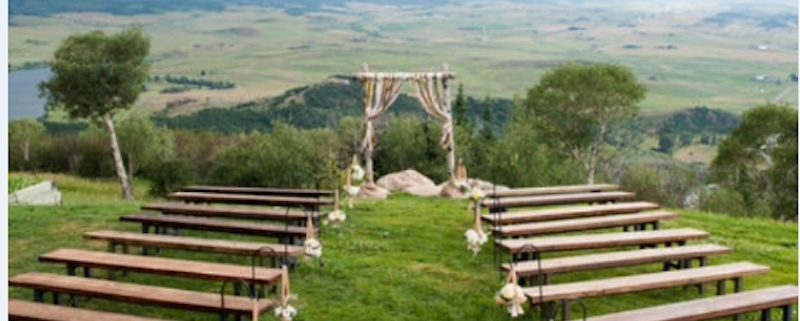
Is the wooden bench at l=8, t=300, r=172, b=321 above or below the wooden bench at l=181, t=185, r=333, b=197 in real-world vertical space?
above

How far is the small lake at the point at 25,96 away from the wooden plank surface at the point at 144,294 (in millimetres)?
59977

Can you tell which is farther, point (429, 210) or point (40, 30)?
point (40, 30)

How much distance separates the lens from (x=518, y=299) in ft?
22.1

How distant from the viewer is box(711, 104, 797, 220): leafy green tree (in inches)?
1298

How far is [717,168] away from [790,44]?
13207 cm

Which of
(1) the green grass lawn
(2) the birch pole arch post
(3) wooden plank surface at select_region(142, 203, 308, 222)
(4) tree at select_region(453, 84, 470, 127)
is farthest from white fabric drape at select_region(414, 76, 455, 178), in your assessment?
(4) tree at select_region(453, 84, 470, 127)

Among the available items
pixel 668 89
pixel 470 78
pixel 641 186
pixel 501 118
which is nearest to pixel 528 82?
pixel 470 78

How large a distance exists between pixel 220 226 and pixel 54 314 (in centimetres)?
357

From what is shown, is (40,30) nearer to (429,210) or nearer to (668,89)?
(668,89)

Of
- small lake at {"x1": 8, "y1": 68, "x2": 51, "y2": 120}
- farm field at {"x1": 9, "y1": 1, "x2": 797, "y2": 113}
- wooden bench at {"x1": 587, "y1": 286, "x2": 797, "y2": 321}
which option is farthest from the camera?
farm field at {"x1": 9, "y1": 1, "x2": 797, "y2": 113}

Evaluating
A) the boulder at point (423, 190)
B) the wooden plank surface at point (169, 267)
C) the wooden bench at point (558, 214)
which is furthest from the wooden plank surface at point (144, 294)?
the boulder at point (423, 190)

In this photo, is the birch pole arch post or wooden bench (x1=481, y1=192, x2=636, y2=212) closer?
wooden bench (x1=481, y1=192, x2=636, y2=212)

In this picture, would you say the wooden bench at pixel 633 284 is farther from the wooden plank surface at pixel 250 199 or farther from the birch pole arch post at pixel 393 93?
the birch pole arch post at pixel 393 93

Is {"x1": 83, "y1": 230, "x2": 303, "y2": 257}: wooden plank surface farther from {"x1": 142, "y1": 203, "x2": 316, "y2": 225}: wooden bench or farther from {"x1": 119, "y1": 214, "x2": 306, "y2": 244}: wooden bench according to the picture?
{"x1": 142, "y1": 203, "x2": 316, "y2": 225}: wooden bench
